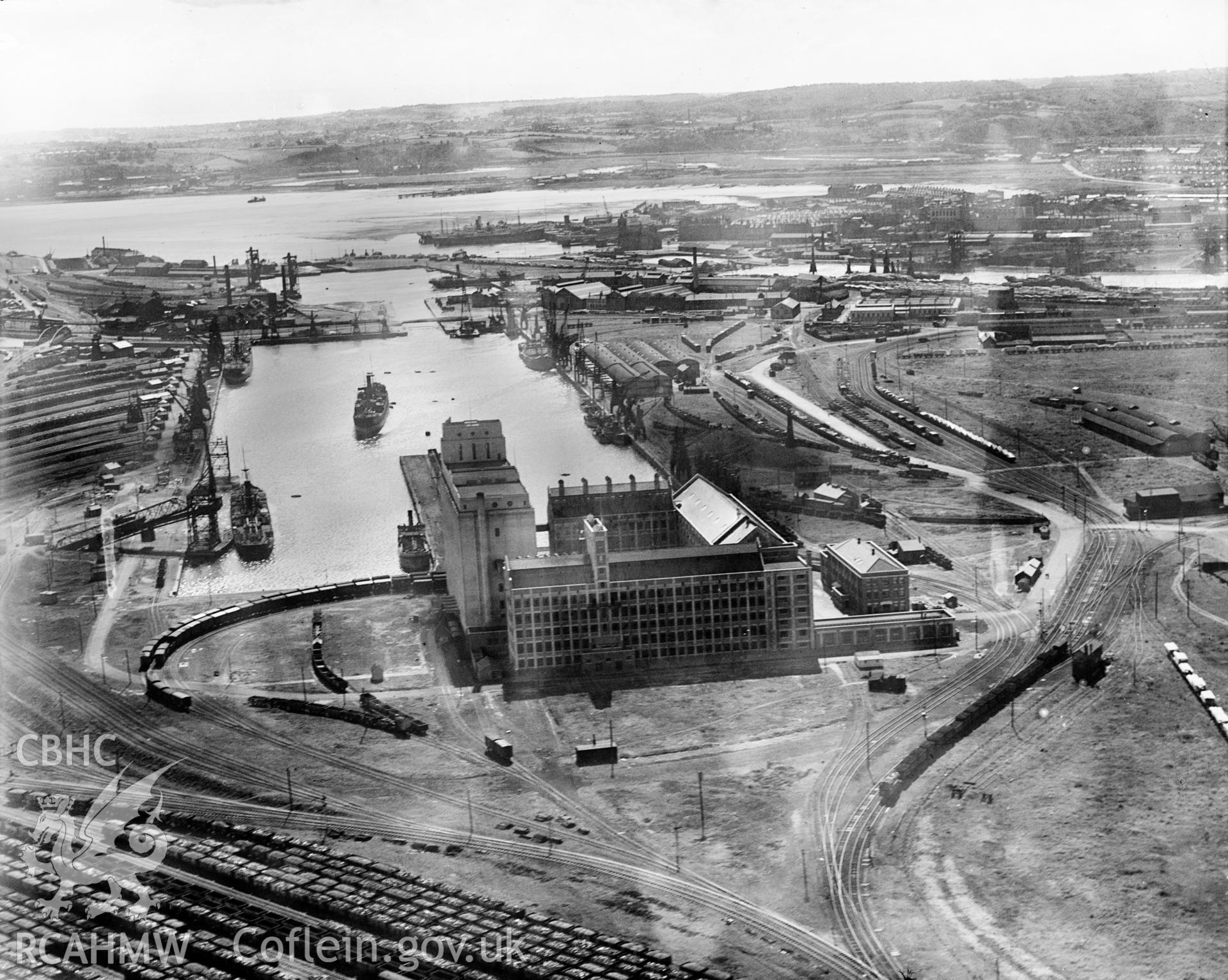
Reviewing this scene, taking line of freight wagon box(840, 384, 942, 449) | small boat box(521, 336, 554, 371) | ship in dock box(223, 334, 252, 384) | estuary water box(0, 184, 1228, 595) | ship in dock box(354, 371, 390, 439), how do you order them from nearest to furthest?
estuary water box(0, 184, 1228, 595), line of freight wagon box(840, 384, 942, 449), ship in dock box(354, 371, 390, 439), ship in dock box(223, 334, 252, 384), small boat box(521, 336, 554, 371)

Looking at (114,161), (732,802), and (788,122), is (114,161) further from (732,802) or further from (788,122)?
(732,802)

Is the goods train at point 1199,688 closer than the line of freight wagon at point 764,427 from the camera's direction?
Yes

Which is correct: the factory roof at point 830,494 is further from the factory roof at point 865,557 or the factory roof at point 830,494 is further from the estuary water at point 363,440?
the factory roof at point 865,557

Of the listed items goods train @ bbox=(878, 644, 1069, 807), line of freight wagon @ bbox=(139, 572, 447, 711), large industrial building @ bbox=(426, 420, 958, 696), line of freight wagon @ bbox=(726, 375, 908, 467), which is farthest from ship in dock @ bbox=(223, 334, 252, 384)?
goods train @ bbox=(878, 644, 1069, 807)

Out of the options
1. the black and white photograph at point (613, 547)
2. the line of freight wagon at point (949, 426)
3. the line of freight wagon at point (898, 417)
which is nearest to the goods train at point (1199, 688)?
the black and white photograph at point (613, 547)

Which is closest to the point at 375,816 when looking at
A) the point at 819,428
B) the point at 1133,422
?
the point at 819,428

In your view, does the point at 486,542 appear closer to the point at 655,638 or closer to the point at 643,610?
the point at 643,610

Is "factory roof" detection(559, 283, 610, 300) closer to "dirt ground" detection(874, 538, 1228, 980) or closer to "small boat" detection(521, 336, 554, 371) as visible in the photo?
"small boat" detection(521, 336, 554, 371)
